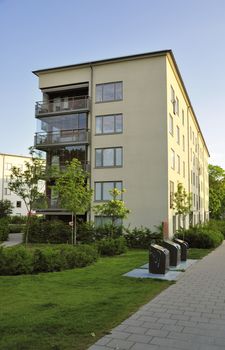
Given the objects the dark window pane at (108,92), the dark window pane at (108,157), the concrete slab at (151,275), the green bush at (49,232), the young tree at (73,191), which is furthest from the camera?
the dark window pane at (108,92)

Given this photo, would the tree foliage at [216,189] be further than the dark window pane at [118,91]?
Yes

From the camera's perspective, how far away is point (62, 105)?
3253cm

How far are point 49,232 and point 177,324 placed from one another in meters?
22.3

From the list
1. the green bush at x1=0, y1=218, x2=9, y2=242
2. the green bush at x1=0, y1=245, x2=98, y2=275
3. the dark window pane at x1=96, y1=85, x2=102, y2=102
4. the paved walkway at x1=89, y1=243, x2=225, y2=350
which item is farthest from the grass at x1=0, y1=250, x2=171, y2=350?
the dark window pane at x1=96, y1=85, x2=102, y2=102

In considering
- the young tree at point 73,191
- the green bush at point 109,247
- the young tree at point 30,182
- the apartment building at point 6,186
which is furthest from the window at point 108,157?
the apartment building at point 6,186

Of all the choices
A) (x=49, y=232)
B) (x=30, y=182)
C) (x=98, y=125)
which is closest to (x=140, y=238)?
(x=49, y=232)

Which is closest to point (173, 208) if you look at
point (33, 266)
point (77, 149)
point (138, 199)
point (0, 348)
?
point (138, 199)

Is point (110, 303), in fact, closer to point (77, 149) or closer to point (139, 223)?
point (139, 223)

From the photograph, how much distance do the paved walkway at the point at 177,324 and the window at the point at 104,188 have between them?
19.3 m

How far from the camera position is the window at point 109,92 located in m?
30.4

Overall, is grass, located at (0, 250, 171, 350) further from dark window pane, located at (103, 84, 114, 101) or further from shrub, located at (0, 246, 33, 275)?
dark window pane, located at (103, 84, 114, 101)

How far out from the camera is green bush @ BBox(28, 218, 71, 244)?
27.5m

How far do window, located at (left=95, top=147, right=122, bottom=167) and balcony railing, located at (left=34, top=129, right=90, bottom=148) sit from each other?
161 centimetres

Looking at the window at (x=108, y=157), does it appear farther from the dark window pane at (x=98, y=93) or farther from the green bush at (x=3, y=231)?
the green bush at (x=3, y=231)
